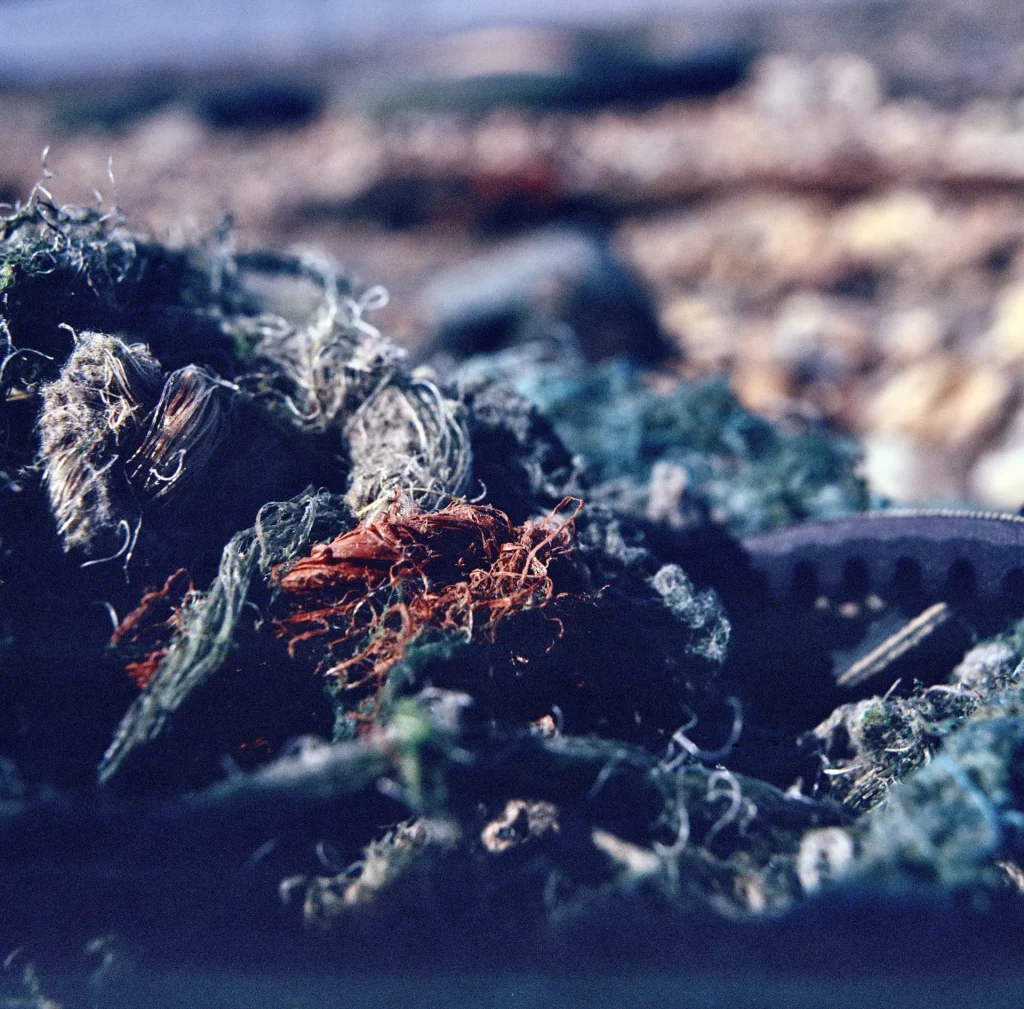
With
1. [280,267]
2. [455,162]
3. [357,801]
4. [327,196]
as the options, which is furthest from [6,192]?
[357,801]

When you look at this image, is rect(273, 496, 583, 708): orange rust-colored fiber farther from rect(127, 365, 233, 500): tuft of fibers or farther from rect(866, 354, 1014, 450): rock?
rect(866, 354, 1014, 450): rock

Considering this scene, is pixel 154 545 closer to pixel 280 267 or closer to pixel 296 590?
pixel 296 590

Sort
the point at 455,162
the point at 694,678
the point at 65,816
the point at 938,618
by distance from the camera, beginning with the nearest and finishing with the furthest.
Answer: the point at 65,816
the point at 694,678
the point at 938,618
the point at 455,162

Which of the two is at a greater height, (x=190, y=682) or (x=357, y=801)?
(x=190, y=682)

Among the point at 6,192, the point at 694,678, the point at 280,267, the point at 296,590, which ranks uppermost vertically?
the point at 6,192

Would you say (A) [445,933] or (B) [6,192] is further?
(B) [6,192]

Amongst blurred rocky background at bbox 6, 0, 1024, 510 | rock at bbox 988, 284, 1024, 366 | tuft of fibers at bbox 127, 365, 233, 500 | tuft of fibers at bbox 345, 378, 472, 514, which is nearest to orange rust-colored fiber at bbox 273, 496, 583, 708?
tuft of fibers at bbox 345, 378, 472, 514

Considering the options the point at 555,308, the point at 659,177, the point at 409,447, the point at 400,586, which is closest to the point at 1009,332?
the point at 555,308

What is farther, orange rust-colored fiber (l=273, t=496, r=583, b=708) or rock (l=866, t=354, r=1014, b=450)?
rock (l=866, t=354, r=1014, b=450)
